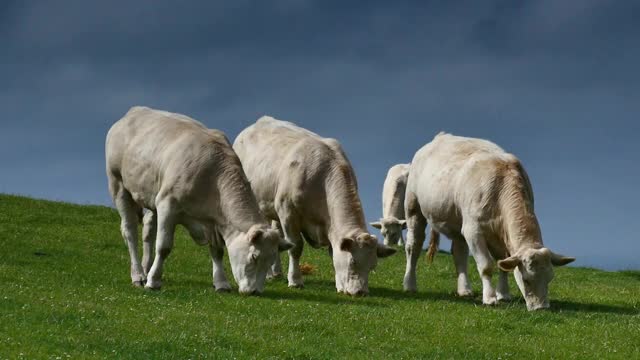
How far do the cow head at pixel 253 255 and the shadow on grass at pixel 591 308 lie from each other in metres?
6.22

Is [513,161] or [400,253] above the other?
[513,161]

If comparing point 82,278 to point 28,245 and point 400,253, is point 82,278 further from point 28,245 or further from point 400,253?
point 400,253

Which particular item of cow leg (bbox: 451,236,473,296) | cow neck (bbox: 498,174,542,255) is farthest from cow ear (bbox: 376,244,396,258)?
cow leg (bbox: 451,236,473,296)

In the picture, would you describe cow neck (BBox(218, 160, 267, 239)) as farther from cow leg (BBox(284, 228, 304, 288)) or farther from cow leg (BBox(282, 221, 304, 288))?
cow leg (BBox(284, 228, 304, 288))

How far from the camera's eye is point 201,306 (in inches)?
687

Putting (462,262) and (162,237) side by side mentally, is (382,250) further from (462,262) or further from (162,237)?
(162,237)

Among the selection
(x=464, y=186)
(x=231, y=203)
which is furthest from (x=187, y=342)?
(x=464, y=186)

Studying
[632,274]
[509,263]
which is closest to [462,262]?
[509,263]

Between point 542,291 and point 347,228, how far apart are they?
4530mm

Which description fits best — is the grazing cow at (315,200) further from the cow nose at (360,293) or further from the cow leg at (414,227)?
the cow leg at (414,227)

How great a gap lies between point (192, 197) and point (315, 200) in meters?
3.28

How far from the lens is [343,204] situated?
69.0ft

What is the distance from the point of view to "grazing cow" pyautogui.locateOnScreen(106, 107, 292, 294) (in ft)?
61.9

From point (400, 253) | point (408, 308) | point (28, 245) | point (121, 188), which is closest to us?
point (408, 308)
